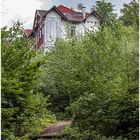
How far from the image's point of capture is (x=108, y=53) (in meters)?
11.2

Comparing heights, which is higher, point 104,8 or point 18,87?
point 104,8

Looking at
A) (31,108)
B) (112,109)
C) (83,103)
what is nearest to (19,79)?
(31,108)

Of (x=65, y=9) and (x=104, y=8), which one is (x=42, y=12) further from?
(x=104, y=8)

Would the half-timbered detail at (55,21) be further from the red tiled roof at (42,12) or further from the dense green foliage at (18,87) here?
the dense green foliage at (18,87)

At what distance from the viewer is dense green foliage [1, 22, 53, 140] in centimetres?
892

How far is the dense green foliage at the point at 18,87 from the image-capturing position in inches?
351

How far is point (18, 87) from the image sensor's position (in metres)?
9.28

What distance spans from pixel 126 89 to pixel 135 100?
0.60 m

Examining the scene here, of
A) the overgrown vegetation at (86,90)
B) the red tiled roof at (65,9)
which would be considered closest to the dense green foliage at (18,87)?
the overgrown vegetation at (86,90)

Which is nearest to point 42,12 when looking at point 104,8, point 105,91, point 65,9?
point 65,9

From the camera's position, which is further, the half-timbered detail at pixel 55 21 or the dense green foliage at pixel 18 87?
the half-timbered detail at pixel 55 21

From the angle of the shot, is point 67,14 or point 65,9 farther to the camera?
point 65,9

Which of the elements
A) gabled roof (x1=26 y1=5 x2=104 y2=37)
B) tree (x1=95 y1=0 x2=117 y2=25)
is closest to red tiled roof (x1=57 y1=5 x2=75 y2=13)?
gabled roof (x1=26 y1=5 x2=104 y2=37)

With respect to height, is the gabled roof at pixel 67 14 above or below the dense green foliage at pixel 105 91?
above
